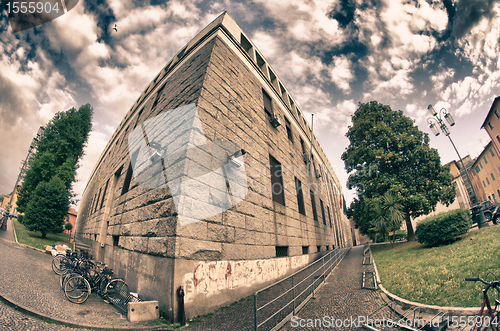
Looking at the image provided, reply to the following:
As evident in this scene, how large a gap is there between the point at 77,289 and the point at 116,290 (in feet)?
2.48

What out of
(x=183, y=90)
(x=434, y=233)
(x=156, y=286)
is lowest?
(x=156, y=286)

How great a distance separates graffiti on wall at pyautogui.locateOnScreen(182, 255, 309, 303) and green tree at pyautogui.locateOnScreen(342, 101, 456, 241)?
32.5 feet

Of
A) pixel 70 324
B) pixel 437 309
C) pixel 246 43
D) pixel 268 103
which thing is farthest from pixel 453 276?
pixel 246 43

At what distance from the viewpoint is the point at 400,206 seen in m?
10.9

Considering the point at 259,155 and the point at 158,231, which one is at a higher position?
the point at 259,155

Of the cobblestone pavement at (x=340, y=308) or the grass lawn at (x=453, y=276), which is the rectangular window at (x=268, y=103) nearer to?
the cobblestone pavement at (x=340, y=308)

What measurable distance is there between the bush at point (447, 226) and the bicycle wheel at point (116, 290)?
11323 millimetres

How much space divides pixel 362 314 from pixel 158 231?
4344 millimetres

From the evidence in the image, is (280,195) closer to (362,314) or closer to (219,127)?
(219,127)

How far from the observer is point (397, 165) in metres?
12.5

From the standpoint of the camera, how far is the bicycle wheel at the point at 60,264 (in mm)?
5945

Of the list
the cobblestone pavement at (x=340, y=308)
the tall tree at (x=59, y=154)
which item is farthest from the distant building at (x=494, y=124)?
the tall tree at (x=59, y=154)

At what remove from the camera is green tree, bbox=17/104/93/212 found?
15711 millimetres

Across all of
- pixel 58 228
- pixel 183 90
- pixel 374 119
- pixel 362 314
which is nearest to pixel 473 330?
pixel 362 314
